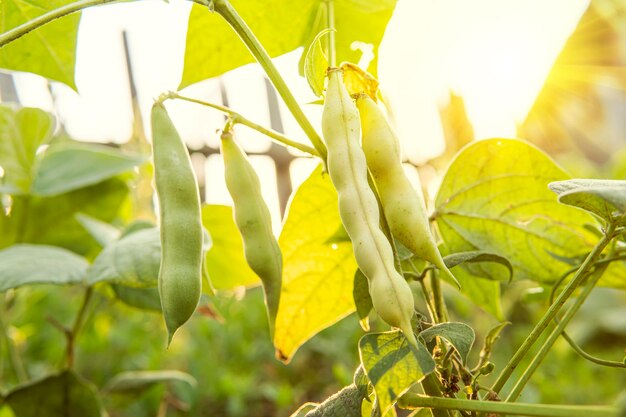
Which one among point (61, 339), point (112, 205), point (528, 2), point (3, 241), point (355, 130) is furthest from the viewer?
point (61, 339)

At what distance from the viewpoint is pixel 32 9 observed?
0.58 metres

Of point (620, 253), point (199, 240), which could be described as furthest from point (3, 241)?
point (620, 253)

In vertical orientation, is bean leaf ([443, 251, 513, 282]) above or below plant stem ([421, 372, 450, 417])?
above

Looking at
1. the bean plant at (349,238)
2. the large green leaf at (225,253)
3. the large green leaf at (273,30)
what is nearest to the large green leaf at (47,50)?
the bean plant at (349,238)

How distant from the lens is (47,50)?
2.04ft

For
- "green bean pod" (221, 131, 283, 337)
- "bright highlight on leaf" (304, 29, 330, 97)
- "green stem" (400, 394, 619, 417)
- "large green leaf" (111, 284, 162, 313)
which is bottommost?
"large green leaf" (111, 284, 162, 313)

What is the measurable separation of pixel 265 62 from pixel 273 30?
0.54 ft

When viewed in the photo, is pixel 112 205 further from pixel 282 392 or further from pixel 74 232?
pixel 282 392

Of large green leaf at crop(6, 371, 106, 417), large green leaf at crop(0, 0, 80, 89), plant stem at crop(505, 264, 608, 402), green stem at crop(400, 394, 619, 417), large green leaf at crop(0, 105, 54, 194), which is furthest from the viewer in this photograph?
large green leaf at crop(0, 105, 54, 194)

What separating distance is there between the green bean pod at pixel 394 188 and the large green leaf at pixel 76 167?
68 cm

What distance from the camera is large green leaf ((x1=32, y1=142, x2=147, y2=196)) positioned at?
1.07 m

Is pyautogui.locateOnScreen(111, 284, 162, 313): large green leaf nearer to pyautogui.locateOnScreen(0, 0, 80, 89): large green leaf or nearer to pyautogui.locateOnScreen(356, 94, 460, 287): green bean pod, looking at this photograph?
pyautogui.locateOnScreen(0, 0, 80, 89): large green leaf

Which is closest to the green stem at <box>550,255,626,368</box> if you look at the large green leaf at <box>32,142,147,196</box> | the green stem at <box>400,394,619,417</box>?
the green stem at <box>400,394,619,417</box>

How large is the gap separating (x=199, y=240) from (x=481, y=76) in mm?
849
